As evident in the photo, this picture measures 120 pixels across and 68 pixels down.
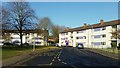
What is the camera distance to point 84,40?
402 feet

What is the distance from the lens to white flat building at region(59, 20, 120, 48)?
95456mm

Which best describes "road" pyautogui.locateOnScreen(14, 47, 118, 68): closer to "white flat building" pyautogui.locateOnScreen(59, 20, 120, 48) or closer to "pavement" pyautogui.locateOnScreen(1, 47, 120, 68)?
"pavement" pyautogui.locateOnScreen(1, 47, 120, 68)

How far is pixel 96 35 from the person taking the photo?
357ft

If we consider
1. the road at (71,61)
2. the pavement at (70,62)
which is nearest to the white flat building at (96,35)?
the road at (71,61)

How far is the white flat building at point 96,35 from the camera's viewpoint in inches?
3758

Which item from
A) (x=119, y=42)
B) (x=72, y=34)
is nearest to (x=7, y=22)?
(x=119, y=42)

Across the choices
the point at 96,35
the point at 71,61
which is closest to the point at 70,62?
the point at 71,61

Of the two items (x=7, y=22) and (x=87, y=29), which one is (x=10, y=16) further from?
(x=87, y=29)

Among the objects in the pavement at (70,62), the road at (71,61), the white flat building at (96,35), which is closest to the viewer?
the pavement at (70,62)

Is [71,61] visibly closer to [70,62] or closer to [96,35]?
[70,62]

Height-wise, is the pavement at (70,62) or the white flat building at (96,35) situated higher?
the white flat building at (96,35)

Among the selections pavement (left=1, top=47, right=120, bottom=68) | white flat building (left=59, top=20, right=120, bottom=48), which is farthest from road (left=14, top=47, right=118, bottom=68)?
white flat building (left=59, top=20, right=120, bottom=48)

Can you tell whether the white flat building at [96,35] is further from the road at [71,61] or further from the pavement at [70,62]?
the pavement at [70,62]

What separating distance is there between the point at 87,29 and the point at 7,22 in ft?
197
